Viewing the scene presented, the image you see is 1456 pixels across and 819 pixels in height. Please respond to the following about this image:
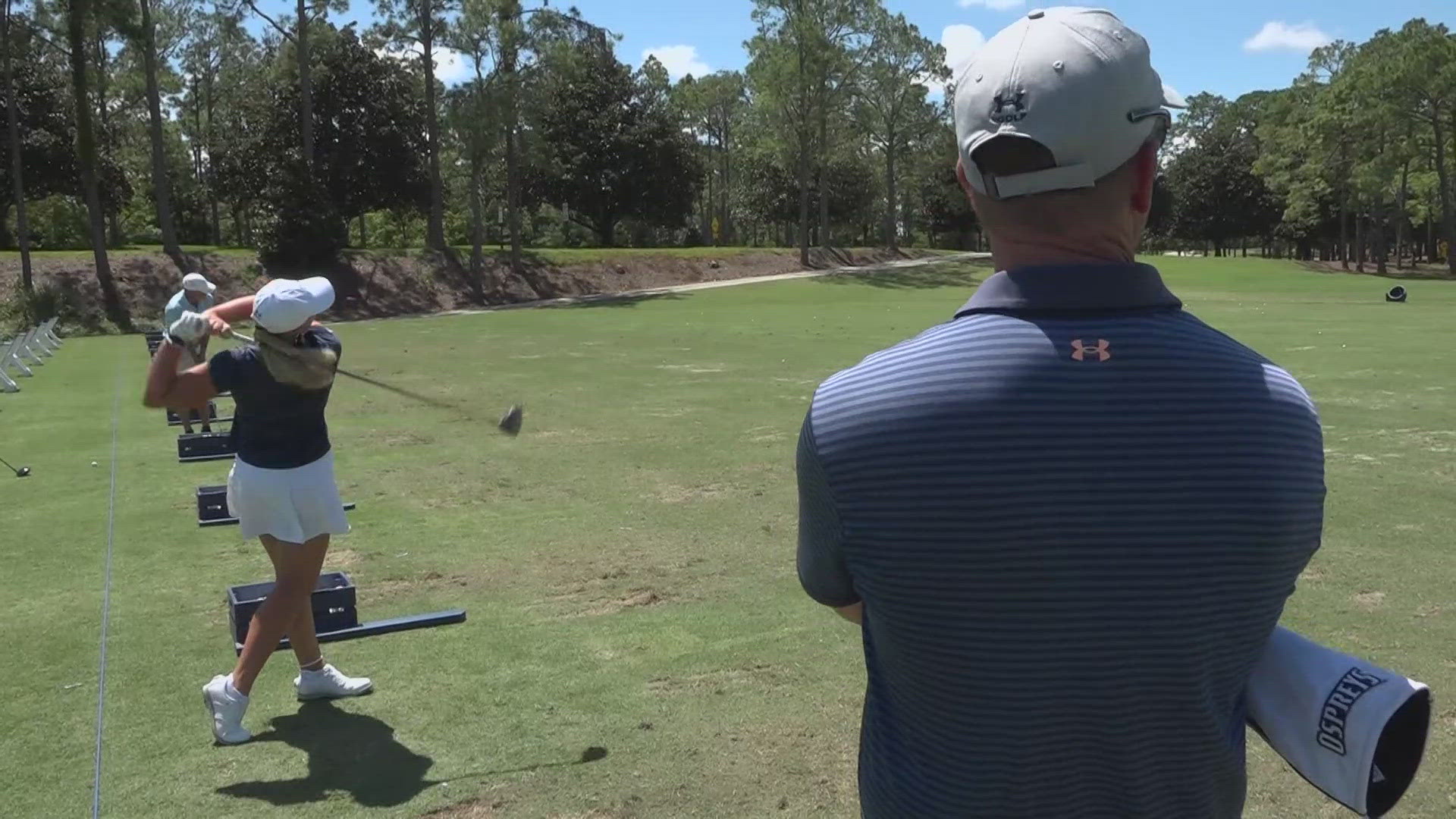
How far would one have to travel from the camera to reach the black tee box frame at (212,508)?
9109 millimetres

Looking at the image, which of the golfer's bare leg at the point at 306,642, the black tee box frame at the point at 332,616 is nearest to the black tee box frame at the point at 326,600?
the black tee box frame at the point at 332,616

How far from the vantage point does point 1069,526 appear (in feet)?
5.32

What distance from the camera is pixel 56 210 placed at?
54875 millimetres

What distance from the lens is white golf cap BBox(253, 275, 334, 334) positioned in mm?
5203

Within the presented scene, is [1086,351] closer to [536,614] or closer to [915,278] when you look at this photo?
[536,614]

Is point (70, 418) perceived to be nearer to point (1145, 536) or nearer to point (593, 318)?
point (1145, 536)

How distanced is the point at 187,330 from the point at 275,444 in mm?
626

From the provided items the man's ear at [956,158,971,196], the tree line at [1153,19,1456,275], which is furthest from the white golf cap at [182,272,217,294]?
the tree line at [1153,19,1456,275]

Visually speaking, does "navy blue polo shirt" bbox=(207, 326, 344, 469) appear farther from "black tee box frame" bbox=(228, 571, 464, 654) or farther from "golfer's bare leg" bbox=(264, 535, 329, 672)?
"black tee box frame" bbox=(228, 571, 464, 654)

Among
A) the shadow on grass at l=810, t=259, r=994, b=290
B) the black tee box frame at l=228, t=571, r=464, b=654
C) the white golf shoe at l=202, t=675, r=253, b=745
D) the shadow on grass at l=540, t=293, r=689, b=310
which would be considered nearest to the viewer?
the white golf shoe at l=202, t=675, r=253, b=745

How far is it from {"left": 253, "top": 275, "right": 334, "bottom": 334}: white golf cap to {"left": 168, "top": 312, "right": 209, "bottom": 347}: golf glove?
9.0 inches

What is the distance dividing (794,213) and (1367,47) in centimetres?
3190

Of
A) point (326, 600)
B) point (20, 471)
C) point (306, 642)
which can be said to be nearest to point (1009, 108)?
point (306, 642)

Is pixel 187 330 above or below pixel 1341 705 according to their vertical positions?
above
